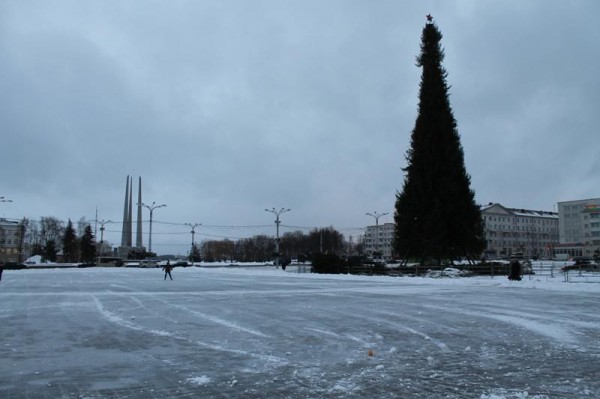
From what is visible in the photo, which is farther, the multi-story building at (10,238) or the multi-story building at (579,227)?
the multi-story building at (579,227)

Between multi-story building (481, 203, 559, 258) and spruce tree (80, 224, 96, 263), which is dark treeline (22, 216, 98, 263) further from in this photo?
multi-story building (481, 203, 559, 258)

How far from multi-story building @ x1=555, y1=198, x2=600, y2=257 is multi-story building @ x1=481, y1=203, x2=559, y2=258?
7832 millimetres

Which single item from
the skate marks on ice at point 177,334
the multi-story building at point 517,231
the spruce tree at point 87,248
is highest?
the multi-story building at point 517,231

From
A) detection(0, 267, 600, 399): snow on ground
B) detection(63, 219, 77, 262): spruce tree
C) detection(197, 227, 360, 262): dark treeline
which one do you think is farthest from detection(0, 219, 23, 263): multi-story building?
detection(0, 267, 600, 399): snow on ground

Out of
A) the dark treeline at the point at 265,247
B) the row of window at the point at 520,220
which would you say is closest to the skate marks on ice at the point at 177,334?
the dark treeline at the point at 265,247

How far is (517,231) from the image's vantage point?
172m

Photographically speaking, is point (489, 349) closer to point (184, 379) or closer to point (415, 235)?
point (184, 379)

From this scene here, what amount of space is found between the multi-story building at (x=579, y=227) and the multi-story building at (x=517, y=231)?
25.7ft

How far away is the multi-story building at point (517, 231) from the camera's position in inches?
6452

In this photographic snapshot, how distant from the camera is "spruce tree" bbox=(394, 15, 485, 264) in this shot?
4734 centimetres

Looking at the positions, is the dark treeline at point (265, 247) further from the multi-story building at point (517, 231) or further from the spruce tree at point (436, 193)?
the spruce tree at point (436, 193)

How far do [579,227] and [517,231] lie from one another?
74.3 feet

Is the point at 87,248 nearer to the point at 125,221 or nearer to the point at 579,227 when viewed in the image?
the point at 125,221

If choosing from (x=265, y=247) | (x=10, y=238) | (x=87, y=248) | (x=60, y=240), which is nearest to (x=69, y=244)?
(x=87, y=248)
